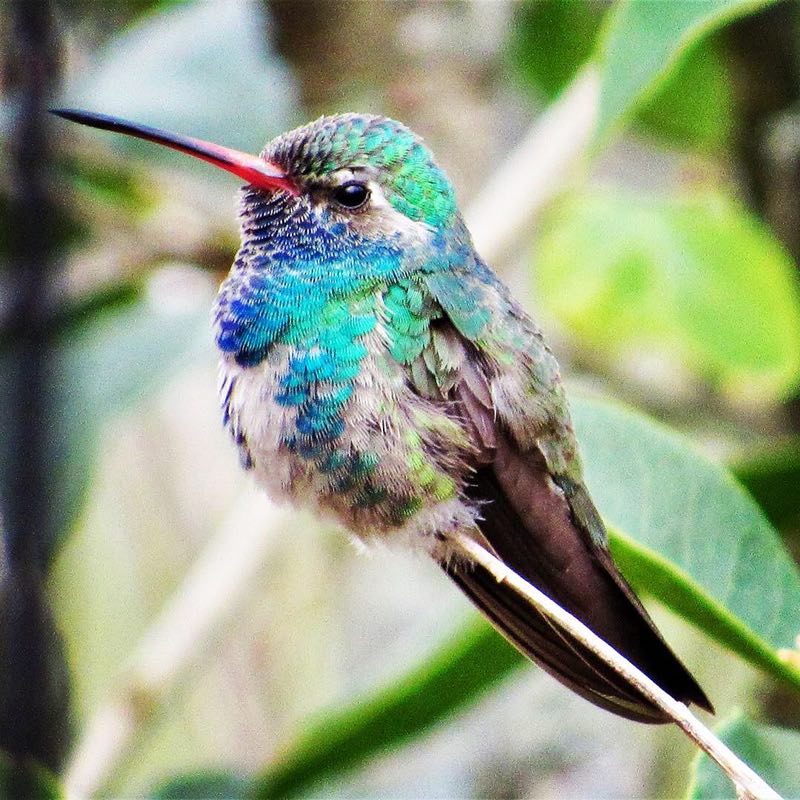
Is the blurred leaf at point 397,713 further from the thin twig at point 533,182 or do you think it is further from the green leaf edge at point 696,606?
the thin twig at point 533,182

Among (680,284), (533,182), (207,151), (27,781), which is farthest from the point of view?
(680,284)

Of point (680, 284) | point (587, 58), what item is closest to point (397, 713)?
point (680, 284)

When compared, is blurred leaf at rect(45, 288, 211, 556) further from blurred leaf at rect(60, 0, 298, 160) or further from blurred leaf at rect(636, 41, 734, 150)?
blurred leaf at rect(636, 41, 734, 150)

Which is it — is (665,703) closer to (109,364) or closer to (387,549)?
(387,549)

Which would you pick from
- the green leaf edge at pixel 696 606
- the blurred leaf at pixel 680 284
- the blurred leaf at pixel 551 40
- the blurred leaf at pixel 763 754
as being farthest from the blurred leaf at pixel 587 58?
the blurred leaf at pixel 763 754

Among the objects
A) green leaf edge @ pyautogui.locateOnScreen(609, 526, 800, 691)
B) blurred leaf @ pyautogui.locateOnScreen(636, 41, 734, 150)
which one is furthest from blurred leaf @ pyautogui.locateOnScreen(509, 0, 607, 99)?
green leaf edge @ pyautogui.locateOnScreen(609, 526, 800, 691)

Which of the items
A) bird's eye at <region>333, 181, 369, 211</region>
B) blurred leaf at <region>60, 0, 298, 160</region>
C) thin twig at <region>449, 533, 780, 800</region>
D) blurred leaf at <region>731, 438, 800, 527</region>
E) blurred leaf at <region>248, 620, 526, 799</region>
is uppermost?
blurred leaf at <region>60, 0, 298, 160</region>
